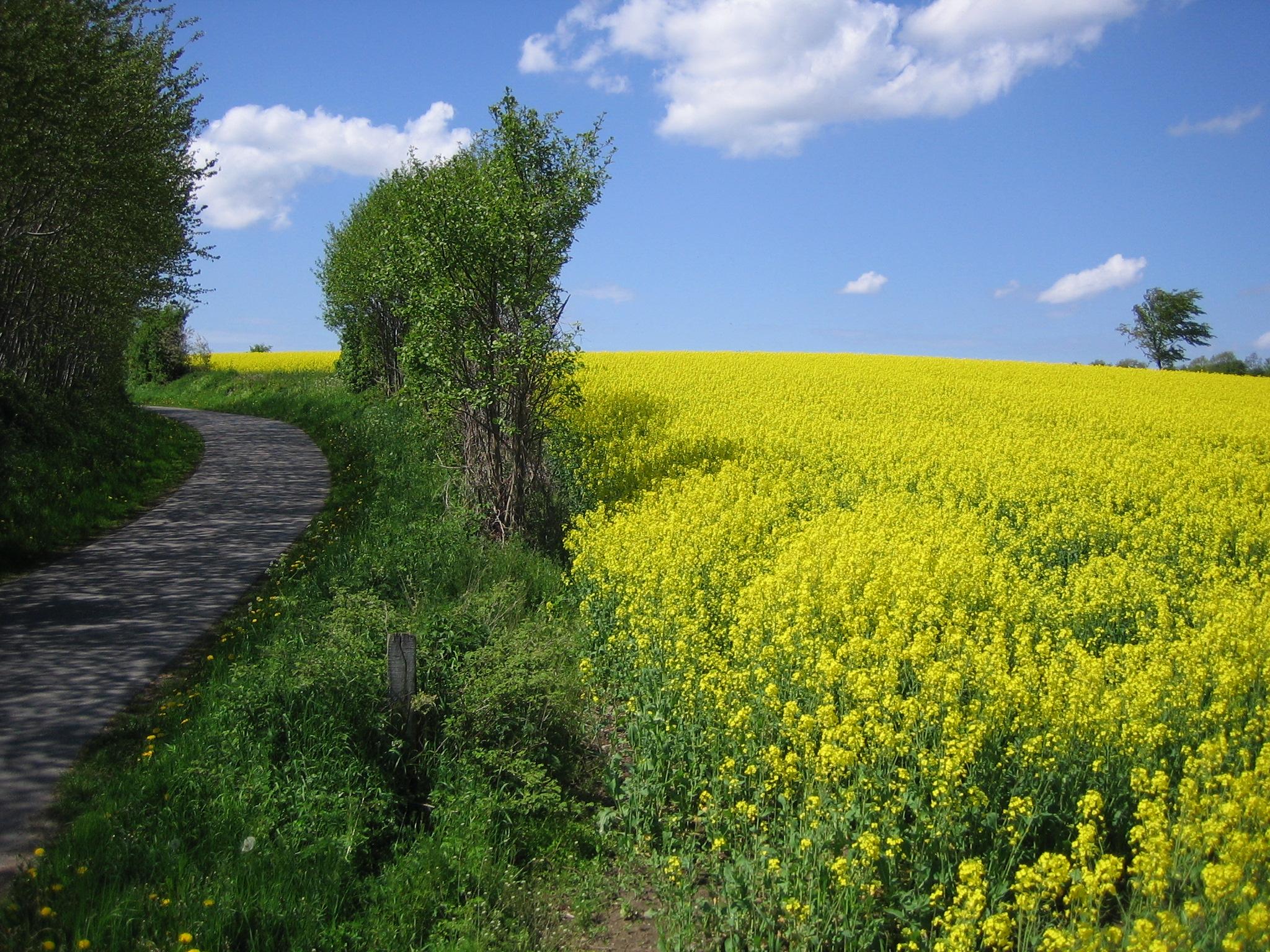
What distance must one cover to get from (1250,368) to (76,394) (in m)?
75.4

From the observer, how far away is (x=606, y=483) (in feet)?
50.6

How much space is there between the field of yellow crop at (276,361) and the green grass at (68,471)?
993 inches

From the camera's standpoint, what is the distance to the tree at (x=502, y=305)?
12.8 meters

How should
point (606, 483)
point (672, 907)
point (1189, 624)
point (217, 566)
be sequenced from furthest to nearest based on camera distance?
point (606, 483)
point (217, 566)
point (1189, 624)
point (672, 907)

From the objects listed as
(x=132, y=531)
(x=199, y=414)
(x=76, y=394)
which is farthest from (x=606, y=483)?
(x=199, y=414)

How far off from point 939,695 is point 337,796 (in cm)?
418

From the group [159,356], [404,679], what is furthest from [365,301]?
[404,679]

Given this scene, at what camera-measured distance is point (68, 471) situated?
14633 millimetres

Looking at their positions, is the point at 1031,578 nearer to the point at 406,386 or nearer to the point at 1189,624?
the point at 1189,624

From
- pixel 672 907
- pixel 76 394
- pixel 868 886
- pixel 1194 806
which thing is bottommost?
pixel 672 907

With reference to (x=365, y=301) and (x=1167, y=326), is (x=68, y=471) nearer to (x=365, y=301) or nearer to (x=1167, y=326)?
(x=365, y=301)

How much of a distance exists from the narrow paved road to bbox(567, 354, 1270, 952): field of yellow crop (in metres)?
4.11

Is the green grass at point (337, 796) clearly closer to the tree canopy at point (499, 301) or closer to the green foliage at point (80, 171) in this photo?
the tree canopy at point (499, 301)

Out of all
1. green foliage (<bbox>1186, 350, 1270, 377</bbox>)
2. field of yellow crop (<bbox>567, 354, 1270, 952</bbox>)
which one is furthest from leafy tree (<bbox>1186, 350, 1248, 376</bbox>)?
field of yellow crop (<bbox>567, 354, 1270, 952</bbox>)
